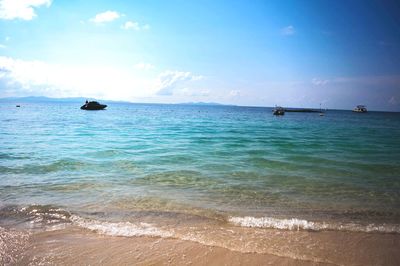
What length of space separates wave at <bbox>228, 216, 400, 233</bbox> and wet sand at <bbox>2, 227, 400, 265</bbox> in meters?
0.41

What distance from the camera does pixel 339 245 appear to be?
543 cm

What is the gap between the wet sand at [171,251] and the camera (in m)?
4.73

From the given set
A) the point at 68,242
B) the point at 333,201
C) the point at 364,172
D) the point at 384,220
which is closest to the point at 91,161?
the point at 68,242

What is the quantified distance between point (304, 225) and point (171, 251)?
335 centimetres

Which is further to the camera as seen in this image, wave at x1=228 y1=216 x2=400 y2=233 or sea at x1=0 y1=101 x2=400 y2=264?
wave at x1=228 y1=216 x2=400 y2=233

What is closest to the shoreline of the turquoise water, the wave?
the wave

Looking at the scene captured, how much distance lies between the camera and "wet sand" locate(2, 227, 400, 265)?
473cm

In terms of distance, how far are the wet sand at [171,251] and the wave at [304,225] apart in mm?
415

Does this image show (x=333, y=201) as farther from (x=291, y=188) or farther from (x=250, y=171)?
(x=250, y=171)

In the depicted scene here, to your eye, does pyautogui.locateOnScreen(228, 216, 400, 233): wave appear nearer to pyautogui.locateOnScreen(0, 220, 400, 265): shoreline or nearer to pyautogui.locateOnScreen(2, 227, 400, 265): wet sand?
pyautogui.locateOnScreen(0, 220, 400, 265): shoreline

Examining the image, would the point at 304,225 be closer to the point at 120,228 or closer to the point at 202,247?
the point at 202,247

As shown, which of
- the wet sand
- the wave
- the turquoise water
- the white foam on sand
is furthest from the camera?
the turquoise water

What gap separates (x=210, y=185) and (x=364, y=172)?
8.04 metres

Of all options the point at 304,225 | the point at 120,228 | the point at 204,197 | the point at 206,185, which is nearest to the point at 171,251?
the point at 120,228
